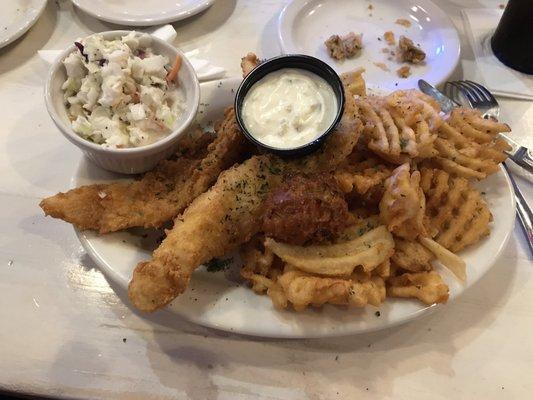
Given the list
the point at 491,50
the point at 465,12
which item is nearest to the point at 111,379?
the point at 491,50

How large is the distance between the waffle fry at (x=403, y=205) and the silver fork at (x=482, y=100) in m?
0.70

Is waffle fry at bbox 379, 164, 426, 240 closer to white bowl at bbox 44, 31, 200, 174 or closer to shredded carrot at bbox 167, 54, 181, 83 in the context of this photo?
white bowl at bbox 44, 31, 200, 174

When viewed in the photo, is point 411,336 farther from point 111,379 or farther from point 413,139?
point 111,379

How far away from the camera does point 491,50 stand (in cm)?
242

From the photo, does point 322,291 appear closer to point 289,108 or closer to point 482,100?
point 289,108

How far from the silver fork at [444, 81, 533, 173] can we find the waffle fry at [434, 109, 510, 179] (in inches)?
11.6

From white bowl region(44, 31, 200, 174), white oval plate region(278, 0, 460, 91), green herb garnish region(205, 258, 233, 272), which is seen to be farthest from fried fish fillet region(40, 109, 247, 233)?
white oval plate region(278, 0, 460, 91)

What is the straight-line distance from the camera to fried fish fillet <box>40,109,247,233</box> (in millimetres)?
1576

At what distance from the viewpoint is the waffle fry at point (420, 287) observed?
1.46m

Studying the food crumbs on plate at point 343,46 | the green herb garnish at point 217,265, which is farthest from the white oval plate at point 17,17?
the green herb garnish at point 217,265

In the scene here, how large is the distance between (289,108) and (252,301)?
0.60 metres

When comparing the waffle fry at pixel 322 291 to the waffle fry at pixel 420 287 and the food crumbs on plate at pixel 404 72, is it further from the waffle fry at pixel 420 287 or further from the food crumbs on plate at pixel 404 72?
the food crumbs on plate at pixel 404 72

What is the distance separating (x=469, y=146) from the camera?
1720mm

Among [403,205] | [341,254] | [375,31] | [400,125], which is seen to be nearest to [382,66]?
[375,31]
